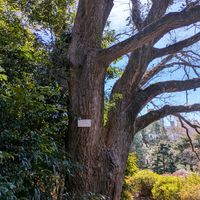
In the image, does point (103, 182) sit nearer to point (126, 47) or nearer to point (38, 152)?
point (38, 152)

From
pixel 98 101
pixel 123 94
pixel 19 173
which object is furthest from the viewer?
pixel 123 94

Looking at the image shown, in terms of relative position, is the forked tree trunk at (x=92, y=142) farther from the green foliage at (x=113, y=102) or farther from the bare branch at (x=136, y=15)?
the bare branch at (x=136, y=15)

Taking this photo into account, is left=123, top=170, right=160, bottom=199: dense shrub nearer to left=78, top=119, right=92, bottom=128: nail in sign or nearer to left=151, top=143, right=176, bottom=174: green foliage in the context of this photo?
left=78, top=119, right=92, bottom=128: nail in sign

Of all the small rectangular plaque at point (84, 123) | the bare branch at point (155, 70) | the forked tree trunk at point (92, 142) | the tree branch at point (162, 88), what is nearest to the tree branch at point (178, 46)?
the tree branch at point (162, 88)

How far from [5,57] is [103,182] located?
1.95m

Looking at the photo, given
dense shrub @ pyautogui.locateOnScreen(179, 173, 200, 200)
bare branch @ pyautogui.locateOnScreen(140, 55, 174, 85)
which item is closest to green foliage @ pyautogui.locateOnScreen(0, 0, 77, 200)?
bare branch @ pyautogui.locateOnScreen(140, 55, 174, 85)

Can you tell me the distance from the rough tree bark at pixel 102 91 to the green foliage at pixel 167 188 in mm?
3566

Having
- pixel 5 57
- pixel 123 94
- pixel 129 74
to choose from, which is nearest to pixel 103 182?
pixel 123 94

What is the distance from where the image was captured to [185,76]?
5.14 meters

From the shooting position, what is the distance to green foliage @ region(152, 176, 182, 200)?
6.75 meters

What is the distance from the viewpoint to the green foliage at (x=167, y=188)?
6751 millimetres

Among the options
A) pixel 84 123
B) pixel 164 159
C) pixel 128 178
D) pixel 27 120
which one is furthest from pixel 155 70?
pixel 164 159

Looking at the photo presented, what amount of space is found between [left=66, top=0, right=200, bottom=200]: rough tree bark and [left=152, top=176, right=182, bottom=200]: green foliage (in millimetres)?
3566

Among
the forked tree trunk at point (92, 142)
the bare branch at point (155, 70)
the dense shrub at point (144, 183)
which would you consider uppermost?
the bare branch at point (155, 70)
